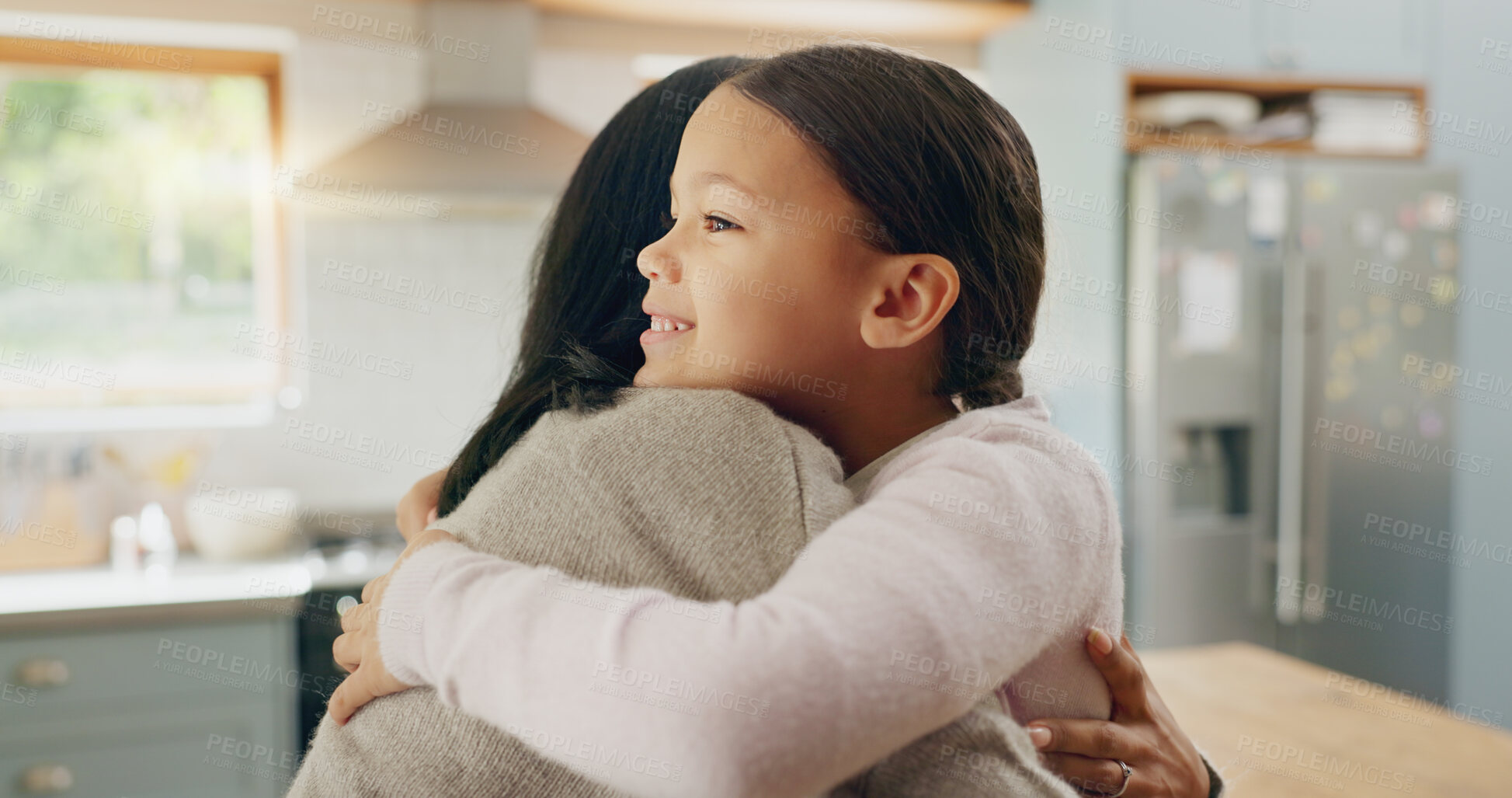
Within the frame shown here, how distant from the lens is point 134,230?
3.37 meters

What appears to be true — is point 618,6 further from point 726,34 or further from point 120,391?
point 120,391

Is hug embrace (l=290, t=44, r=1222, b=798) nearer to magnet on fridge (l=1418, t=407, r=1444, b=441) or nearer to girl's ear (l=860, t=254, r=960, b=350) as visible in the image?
girl's ear (l=860, t=254, r=960, b=350)

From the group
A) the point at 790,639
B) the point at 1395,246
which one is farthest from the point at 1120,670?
the point at 1395,246

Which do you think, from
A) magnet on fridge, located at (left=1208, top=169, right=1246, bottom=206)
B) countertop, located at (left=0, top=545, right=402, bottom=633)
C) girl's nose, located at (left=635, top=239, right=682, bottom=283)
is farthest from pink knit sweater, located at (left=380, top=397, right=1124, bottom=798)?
magnet on fridge, located at (left=1208, top=169, right=1246, bottom=206)

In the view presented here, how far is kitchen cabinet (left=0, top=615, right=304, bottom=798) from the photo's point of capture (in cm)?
247

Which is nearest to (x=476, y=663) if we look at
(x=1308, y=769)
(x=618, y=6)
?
(x=1308, y=769)

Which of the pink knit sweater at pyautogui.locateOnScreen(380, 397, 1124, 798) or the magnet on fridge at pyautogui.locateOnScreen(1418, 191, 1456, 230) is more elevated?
the magnet on fridge at pyautogui.locateOnScreen(1418, 191, 1456, 230)

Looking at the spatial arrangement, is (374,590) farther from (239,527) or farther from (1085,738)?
(239,527)

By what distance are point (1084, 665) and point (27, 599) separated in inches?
104

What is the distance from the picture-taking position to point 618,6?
3.37 metres

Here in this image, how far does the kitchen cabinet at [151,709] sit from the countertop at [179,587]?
0.04 m

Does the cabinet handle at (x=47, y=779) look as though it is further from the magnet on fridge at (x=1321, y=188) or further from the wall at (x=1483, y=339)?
the wall at (x=1483, y=339)

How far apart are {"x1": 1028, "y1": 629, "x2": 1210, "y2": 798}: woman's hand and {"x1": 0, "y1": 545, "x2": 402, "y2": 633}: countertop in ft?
7.23

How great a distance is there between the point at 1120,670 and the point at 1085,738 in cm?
6
